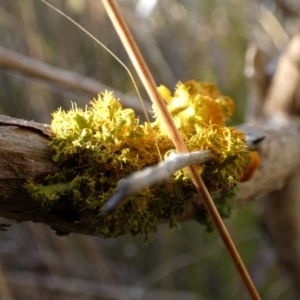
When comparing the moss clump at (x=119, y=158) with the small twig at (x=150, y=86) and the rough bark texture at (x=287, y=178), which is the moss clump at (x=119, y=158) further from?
the rough bark texture at (x=287, y=178)

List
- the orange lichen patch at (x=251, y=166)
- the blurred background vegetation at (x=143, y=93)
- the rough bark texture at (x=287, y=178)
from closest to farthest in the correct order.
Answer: the orange lichen patch at (x=251, y=166) → the rough bark texture at (x=287, y=178) → the blurred background vegetation at (x=143, y=93)

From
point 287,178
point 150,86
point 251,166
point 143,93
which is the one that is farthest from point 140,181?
point 143,93

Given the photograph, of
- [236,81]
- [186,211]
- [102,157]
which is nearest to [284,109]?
[186,211]

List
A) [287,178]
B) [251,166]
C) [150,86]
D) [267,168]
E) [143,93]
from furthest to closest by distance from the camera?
[143,93]
[287,178]
[267,168]
[251,166]
[150,86]

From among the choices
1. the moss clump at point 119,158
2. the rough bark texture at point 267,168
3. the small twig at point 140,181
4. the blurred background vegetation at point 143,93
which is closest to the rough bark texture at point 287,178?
the rough bark texture at point 267,168

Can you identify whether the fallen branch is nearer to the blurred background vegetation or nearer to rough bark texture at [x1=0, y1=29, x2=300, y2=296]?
rough bark texture at [x1=0, y1=29, x2=300, y2=296]

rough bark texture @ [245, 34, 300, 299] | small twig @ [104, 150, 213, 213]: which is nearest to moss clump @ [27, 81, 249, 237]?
small twig @ [104, 150, 213, 213]

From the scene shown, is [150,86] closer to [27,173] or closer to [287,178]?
[27,173]
